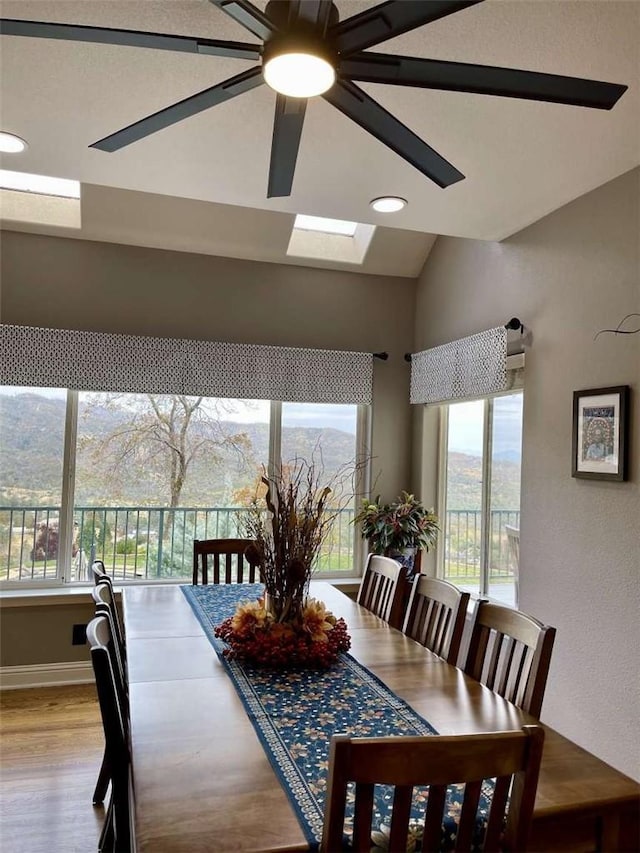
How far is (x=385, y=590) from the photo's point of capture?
2.80 metres

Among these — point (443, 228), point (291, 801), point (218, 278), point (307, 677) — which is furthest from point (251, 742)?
point (218, 278)

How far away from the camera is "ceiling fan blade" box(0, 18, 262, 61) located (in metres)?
1.47

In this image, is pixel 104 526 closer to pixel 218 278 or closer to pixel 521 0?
pixel 218 278

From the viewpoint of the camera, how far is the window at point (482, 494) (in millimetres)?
3600

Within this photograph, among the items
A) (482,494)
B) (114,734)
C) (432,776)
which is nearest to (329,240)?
(482,494)

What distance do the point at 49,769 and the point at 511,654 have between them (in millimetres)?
2236

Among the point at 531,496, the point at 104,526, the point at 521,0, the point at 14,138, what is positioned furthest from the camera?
the point at 104,526

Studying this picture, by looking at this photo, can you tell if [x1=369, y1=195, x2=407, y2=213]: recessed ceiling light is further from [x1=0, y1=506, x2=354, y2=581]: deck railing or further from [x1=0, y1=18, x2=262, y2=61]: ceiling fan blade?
[x1=0, y1=506, x2=354, y2=581]: deck railing

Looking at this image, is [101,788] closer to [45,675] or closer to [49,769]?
[49,769]

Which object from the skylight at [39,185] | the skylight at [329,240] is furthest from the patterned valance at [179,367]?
the skylight at [39,185]

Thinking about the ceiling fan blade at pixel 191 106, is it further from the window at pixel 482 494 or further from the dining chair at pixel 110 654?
the window at pixel 482 494

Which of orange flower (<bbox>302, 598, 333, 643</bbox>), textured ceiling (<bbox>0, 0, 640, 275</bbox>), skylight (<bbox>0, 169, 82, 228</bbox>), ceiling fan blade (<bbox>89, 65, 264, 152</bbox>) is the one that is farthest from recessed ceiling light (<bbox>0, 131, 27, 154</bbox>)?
orange flower (<bbox>302, 598, 333, 643</bbox>)

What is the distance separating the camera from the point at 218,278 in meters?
4.29

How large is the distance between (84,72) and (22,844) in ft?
9.10
